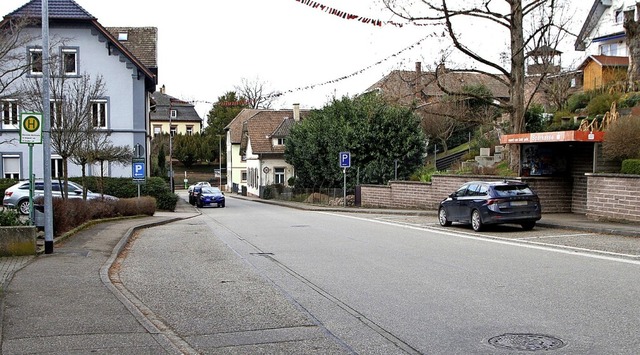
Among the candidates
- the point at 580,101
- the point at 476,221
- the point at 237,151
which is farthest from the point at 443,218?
the point at 237,151

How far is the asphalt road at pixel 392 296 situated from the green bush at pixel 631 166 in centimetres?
328

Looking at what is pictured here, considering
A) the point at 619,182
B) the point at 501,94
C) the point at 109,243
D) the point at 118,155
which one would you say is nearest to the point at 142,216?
the point at 118,155

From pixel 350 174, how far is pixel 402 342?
1386 inches

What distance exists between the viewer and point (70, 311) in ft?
27.0

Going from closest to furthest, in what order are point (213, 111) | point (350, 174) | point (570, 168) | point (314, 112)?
point (570, 168), point (350, 174), point (314, 112), point (213, 111)

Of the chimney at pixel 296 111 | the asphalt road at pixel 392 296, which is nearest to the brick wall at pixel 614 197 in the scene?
the asphalt road at pixel 392 296

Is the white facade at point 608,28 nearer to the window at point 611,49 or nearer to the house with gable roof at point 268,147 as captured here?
the window at point 611,49

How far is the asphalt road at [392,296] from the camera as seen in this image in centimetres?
687

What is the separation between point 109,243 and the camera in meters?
16.7

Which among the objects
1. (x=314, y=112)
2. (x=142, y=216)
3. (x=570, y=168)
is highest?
(x=314, y=112)

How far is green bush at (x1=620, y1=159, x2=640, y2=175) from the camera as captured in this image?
18.4m

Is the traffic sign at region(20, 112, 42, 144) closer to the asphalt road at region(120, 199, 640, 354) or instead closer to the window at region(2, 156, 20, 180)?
the asphalt road at region(120, 199, 640, 354)

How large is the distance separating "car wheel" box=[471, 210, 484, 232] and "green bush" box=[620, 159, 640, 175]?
167 inches

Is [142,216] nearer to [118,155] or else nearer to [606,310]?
[118,155]
